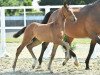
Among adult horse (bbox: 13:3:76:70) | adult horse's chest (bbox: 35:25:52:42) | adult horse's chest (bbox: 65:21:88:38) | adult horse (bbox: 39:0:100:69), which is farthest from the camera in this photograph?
adult horse's chest (bbox: 65:21:88:38)

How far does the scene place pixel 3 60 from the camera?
10516 millimetres

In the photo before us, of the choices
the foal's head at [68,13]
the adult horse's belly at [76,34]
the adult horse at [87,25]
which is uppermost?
the foal's head at [68,13]

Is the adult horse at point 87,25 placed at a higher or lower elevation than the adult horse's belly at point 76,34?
higher

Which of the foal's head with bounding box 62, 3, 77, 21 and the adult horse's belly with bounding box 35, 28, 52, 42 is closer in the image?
the foal's head with bounding box 62, 3, 77, 21

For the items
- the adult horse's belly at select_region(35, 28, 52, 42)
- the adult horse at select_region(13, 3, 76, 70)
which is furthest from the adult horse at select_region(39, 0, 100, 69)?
the adult horse's belly at select_region(35, 28, 52, 42)

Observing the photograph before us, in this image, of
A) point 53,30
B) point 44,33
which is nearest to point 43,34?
point 44,33

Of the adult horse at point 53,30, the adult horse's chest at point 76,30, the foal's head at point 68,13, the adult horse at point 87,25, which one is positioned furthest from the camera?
the adult horse's chest at point 76,30

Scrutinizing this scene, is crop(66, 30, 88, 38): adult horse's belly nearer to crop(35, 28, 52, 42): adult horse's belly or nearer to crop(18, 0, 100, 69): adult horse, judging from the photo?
crop(18, 0, 100, 69): adult horse

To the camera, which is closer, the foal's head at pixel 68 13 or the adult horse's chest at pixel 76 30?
the foal's head at pixel 68 13

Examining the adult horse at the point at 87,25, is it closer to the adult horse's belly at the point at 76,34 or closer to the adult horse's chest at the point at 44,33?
the adult horse's belly at the point at 76,34

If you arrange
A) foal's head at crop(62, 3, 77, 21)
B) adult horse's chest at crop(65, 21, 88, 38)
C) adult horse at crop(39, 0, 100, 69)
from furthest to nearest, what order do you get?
adult horse's chest at crop(65, 21, 88, 38) → adult horse at crop(39, 0, 100, 69) → foal's head at crop(62, 3, 77, 21)

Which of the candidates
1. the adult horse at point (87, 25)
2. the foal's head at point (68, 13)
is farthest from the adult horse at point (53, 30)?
the adult horse at point (87, 25)

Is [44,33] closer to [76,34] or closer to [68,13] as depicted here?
[68,13]

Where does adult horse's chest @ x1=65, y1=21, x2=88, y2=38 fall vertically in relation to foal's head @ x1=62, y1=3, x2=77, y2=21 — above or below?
below
